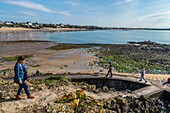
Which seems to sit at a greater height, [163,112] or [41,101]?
[41,101]

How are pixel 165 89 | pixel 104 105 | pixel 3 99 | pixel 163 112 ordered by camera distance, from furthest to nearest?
pixel 165 89 < pixel 163 112 < pixel 104 105 < pixel 3 99

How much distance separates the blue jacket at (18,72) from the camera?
9.71 meters

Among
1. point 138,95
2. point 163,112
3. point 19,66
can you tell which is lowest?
point 163,112

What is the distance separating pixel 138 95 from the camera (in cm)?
1548

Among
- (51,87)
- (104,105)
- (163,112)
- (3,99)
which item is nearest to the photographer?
(3,99)

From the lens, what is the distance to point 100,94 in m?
14.3

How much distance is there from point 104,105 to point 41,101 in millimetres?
3632

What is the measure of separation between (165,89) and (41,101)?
11204 millimetres

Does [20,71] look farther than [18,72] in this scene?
Yes

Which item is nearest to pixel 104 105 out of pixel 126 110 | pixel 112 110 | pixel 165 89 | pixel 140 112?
pixel 112 110

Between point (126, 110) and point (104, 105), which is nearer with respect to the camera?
point (104, 105)

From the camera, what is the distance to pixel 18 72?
9727 millimetres

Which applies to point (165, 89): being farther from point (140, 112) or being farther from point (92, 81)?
point (92, 81)

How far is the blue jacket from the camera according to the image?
971 cm
